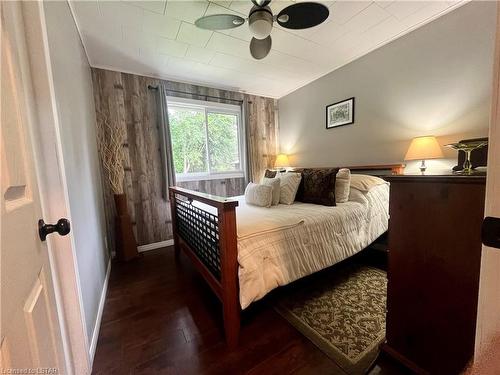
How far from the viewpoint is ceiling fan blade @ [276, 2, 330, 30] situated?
1.48 meters

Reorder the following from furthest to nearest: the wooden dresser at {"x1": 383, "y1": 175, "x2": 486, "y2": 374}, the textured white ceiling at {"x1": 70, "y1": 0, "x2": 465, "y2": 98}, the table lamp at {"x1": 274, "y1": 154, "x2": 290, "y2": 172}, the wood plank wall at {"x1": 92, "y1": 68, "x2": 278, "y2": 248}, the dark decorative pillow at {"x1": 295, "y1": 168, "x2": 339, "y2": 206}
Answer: the table lamp at {"x1": 274, "y1": 154, "x2": 290, "y2": 172} < the wood plank wall at {"x1": 92, "y1": 68, "x2": 278, "y2": 248} < the dark decorative pillow at {"x1": 295, "y1": 168, "x2": 339, "y2": 206} < the textured white ceiling at {"x1": 70, "y1": 0, "x2": 465, "y2": 98} < the wooden dresser at {"x1": 383, "y1": 175, "x2": 486, "y2": 374}

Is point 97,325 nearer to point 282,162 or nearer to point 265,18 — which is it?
point 265,18

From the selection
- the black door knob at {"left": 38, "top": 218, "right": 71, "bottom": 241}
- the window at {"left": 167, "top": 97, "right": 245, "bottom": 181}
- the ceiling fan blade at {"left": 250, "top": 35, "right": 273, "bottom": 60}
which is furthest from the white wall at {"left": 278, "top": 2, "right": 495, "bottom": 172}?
the black door knob at {"left": 38, "top": 218, "right": 71, "bottom": 241}

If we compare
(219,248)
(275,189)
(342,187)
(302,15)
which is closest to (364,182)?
(342,187)

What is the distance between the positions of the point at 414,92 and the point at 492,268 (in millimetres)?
2498

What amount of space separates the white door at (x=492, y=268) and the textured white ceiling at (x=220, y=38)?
6.48ft

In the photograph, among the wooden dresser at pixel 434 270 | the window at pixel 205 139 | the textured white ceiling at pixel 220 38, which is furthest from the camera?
the window at pixel 205 139

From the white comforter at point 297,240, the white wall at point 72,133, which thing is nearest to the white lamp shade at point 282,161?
the white comforter at point 297,240

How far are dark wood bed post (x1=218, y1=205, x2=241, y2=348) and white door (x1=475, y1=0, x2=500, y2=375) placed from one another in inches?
38.8

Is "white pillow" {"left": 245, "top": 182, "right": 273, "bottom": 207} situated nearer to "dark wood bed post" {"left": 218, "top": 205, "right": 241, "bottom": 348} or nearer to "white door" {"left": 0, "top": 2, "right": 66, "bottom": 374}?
"dark wood bed post" {"left": 218, "top": 205, "right": 241, "bottom": 348}

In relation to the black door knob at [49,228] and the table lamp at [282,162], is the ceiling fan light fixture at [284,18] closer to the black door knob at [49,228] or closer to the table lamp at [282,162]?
the black door knob at [49,228]

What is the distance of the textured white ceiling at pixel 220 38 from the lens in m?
1.81

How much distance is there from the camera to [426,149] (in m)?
2.01

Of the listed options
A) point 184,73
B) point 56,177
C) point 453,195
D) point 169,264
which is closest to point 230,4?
point 184,73
